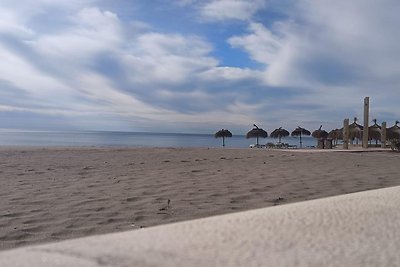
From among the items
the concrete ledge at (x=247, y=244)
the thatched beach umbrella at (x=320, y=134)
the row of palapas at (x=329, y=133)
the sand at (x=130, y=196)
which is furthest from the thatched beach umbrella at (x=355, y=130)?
the concrete ledge at (x=247, y=244)

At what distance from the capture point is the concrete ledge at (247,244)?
6.03 ft

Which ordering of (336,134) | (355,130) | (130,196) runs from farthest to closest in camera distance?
1. (336,134)
2. (355,130)
3. (130,196)

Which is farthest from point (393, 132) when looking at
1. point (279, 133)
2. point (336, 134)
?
point (279, 133)

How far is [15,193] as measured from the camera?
639 cm

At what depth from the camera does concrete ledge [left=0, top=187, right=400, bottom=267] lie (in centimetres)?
184

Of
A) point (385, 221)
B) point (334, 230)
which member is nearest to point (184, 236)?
point (334, 230)

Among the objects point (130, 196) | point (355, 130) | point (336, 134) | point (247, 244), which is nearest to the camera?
point (247, 244)

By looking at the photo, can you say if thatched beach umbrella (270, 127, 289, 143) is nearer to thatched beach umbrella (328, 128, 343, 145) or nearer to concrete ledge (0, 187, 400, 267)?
thatched beach umbrella (328, 128, 343, 145)

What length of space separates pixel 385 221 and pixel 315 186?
454 centimetres

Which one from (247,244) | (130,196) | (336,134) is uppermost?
(336,134)

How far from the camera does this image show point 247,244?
2078mm

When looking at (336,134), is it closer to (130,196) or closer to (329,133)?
(329,133)

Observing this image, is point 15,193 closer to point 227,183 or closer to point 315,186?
point 227,183

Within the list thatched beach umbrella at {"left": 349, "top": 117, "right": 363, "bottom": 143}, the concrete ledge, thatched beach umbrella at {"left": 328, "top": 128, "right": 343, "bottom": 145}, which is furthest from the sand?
thatched beach umbrella at {"left": 328, "top": 128, "right": 343, "bottom": 145}
